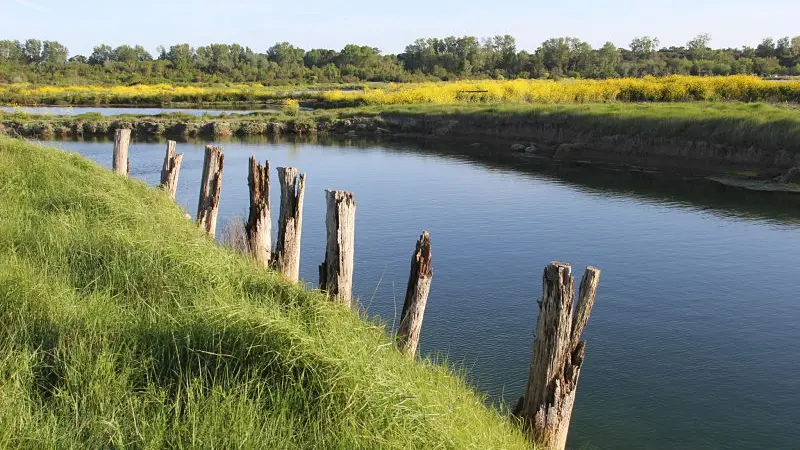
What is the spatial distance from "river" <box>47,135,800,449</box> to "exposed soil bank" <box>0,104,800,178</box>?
7.18ft

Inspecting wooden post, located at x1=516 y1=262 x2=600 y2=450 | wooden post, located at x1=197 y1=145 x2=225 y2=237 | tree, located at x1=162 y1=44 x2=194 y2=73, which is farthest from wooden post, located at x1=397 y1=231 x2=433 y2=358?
tree, located at x1=162 y1=44 x2=194 y2=73

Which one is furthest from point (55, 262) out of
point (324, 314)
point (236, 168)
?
point (236, 168)

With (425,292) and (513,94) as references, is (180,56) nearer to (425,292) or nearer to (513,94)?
(513,94)

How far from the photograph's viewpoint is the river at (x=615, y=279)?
24.9 feet

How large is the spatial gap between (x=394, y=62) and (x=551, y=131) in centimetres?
7918

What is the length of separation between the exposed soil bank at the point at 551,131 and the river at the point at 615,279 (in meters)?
2.19

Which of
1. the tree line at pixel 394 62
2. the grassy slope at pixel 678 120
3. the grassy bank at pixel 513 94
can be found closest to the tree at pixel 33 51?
the tree line at pixel 394 62

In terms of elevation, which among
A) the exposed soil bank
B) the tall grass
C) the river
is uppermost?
the tall grass

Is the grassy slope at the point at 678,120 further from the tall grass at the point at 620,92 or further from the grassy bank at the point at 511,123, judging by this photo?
the tall grass at the point at 620,92

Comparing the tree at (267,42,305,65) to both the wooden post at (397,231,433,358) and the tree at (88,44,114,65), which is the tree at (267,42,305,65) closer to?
the tree at (88,44,114,65)

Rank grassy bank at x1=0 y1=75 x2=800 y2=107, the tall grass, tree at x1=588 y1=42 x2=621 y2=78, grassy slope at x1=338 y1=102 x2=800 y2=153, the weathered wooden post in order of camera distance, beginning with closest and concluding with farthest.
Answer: the weathered wooden post
grassy slope at x1=338 y1=102 x2=800 y2=153
the tall grass
grassy bank at x1=0 y1=75 x2=800 y2=107
tree at x1=588 y1=42 x2=621 y2=78

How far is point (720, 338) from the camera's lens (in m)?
9.42

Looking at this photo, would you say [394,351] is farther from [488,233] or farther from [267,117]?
[267,117]

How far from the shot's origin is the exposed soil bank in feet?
73.8
